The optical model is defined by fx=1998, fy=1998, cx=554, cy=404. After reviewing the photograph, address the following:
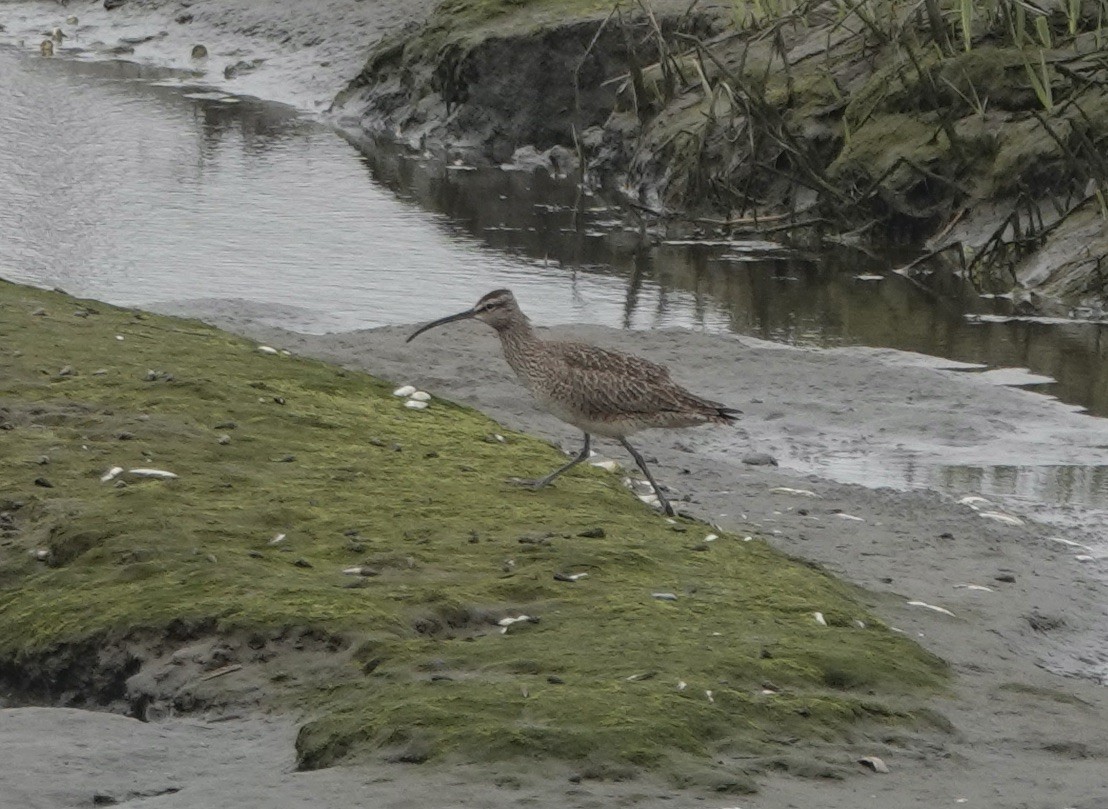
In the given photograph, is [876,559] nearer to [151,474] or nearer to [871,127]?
[151,474]

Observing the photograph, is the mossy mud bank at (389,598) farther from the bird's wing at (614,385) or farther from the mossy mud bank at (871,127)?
the mossy mud bank at (871,127)

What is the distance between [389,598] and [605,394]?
227 cm

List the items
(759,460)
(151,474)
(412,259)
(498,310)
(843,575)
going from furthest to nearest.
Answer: (412,259)
(759,460)
(498,310)
(843,575)
(151,474)

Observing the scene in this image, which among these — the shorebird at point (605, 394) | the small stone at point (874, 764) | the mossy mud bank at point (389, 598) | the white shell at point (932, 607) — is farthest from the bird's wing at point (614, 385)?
the small stone at point (874, 764)

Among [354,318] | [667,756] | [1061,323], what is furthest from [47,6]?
[667,756]

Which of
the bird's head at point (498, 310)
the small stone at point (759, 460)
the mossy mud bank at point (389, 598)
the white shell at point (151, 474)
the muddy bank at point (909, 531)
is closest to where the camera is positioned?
the mossy mud bank at point (389, 598)

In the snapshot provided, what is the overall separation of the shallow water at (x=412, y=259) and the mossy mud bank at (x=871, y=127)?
56cm

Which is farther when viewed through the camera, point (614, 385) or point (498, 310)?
point (498, 310)

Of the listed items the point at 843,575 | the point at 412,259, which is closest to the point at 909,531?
the point at 843,575

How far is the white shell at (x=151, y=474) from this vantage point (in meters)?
7.36

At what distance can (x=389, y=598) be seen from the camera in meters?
6.30

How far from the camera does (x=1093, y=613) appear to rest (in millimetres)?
8297

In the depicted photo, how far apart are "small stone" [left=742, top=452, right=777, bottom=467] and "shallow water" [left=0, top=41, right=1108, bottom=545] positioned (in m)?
0.23

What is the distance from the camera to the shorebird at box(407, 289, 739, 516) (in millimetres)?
8367
